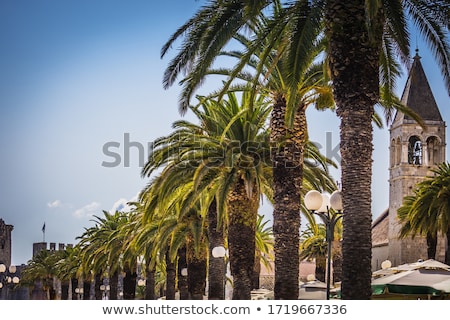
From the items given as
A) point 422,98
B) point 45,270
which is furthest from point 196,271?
point 422,98

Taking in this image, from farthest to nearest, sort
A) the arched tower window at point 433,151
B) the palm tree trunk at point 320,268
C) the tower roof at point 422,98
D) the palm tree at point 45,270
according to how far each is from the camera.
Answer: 1. the arched tower window at point 433,151
2. the palm tree at point 45,270
3. the tower roof at point 422,98
4. the palm tree trunk at point 320,268

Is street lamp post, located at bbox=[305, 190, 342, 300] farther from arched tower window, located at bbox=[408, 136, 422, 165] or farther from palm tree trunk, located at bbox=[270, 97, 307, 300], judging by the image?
arched tower window, located at bbox=[408, 136, 422, 165]

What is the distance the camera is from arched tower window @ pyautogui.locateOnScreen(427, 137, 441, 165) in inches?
2746

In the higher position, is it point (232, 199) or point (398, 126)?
point (398, 126)

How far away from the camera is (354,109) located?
14.4 m

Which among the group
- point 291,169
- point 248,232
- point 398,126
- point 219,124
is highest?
point 398,126

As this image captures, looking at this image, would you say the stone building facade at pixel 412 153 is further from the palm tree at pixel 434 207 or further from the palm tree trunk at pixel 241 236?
the palm tree trunk at pixel 241 236

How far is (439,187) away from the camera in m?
37.5

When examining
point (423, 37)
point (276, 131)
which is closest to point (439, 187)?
point (276, 131)

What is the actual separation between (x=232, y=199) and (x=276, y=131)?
4.14 metres

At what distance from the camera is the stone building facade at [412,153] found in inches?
2682

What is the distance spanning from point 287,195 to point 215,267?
689 cm

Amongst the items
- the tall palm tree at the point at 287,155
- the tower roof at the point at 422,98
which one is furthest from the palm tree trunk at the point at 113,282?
the tower roof at the point at 422,98
